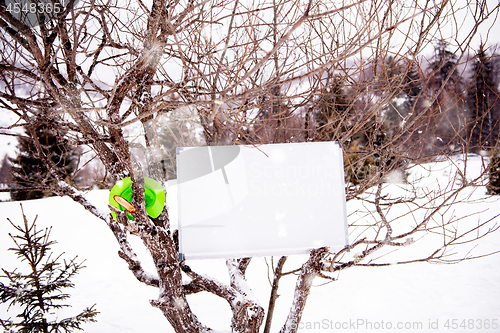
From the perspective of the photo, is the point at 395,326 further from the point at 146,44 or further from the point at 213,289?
the point at 146,44

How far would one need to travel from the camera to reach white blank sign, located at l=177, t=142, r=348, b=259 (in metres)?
1.72

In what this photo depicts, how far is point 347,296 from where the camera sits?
20.5 ft

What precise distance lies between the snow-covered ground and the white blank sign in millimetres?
3717

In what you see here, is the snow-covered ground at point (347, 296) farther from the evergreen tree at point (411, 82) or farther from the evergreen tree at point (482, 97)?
the evergreen tree at point (411, 82)

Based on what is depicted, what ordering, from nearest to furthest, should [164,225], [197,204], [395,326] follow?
[197,204] < [164,225] < [395,326]

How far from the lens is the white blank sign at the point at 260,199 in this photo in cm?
172

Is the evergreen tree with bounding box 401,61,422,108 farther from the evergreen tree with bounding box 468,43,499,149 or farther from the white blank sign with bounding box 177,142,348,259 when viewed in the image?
the white blank sign with bounding box 177,142,348,259

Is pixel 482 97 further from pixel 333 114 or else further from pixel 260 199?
pixel 260 199

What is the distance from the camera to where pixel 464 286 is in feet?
20.0

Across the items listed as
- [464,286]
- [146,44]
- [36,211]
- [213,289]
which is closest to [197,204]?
[146,44]

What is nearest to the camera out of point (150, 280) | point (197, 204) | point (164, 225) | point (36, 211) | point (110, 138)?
point (197, 204)

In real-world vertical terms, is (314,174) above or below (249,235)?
above

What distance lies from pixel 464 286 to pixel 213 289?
621 cm

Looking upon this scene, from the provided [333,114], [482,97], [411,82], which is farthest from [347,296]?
[411,82]
